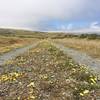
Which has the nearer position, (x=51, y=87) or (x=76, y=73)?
(x=51, y=87)

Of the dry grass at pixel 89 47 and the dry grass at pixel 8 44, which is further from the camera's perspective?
the dry grass at pixel 8 44

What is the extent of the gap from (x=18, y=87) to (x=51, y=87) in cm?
154

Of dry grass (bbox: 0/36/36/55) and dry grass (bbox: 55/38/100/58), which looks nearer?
dry grass (bbox: 55/38/100/58)

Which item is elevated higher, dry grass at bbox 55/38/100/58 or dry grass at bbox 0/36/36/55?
dry grass at bbox 55/38/100/58

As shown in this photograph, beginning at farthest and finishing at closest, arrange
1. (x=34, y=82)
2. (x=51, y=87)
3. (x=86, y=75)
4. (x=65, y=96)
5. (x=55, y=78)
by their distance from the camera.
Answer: (x=86, y=75) < (x=55, y=78) < (x=34, y=82) < (x=51, y=87) < (x=65, y=96)

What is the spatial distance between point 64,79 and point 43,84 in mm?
1619

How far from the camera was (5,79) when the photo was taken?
52.0 ft

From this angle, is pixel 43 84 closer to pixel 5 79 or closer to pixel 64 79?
pixel 64 79

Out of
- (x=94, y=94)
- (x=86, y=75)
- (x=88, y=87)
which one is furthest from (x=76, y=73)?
(x=94, y=94)

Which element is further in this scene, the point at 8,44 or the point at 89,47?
the point at 8,44

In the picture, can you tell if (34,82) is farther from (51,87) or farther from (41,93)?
(41,93)

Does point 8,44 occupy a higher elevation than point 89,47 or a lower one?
lower

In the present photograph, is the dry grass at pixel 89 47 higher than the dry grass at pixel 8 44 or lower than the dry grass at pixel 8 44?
higher

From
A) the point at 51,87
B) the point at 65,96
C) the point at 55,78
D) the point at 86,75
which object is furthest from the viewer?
Result: the point at 86,75
